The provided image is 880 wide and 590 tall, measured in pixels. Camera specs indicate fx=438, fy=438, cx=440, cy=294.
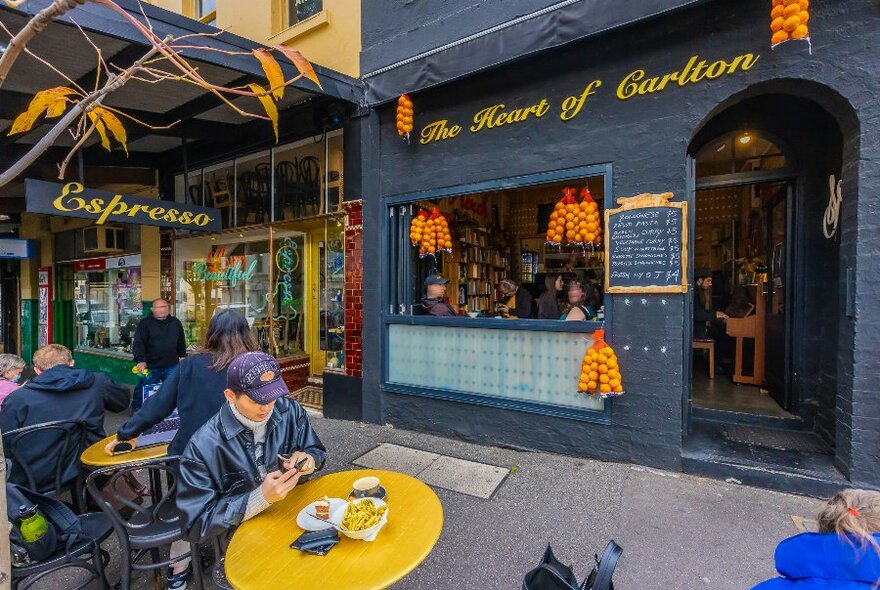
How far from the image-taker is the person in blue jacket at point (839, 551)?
4.50 ft

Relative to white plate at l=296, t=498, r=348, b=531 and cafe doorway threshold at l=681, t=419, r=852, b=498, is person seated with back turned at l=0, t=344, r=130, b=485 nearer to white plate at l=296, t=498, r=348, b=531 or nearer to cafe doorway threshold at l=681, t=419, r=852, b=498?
white plate at l=296, t=498, r=348, b=531

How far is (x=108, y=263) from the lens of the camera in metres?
9.92

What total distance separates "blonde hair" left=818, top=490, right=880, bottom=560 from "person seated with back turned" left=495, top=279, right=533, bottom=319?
4.73 m

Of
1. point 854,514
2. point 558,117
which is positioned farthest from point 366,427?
point 854,514

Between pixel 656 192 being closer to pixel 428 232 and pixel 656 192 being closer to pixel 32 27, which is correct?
pixel 428 232

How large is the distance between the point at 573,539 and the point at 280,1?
26.4 ft

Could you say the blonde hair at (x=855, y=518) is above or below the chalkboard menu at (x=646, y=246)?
below

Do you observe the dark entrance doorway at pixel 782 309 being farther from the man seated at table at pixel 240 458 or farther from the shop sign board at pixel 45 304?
A: the shop sign board at pixel 45 304

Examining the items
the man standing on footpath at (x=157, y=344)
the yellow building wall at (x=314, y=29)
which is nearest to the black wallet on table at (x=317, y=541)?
the man standing on footpath at (x=157, y=344)

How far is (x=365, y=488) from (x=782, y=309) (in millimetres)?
5258

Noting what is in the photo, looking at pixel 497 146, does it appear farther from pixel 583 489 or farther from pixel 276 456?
pixel 276 456

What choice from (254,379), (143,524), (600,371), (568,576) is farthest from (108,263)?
(568,576)

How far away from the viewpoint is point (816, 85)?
358 cm

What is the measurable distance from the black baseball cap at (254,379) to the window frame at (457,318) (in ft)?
10.4
